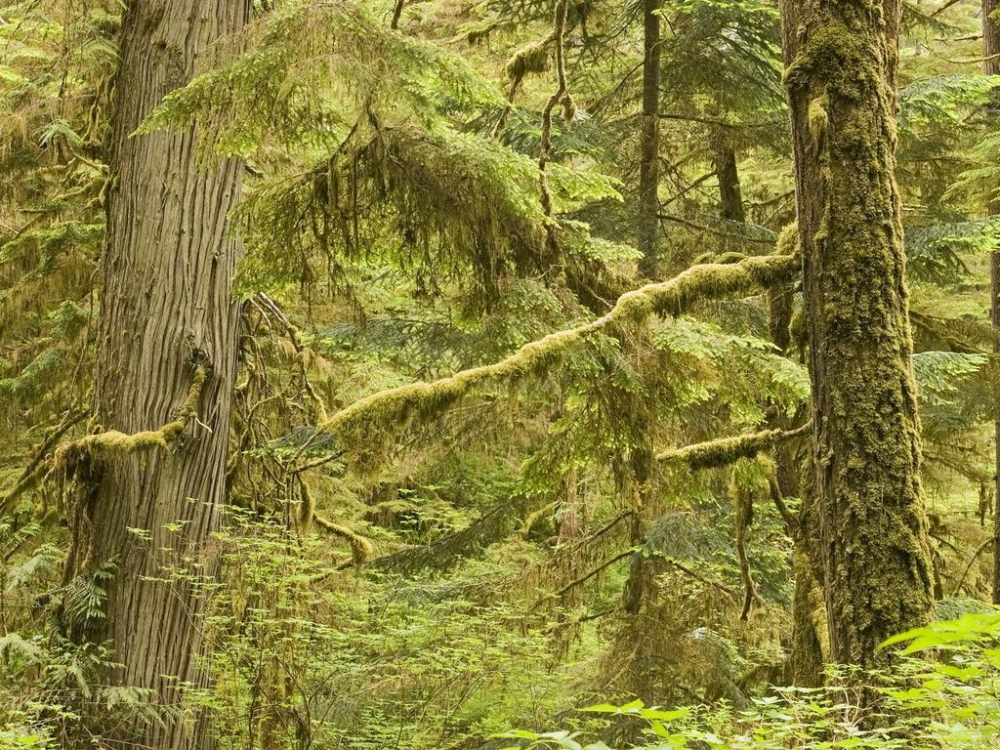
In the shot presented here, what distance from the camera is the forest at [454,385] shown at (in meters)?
3.98

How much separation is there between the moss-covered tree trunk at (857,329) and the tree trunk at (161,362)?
3313 mm

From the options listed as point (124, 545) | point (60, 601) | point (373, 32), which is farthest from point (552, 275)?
point (60, 601)

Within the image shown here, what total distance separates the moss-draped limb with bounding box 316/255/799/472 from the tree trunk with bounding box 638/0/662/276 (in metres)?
3.81

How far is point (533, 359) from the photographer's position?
4.48 m

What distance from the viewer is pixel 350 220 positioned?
507 centimetres

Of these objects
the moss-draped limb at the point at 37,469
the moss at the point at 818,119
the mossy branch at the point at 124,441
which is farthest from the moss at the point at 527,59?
the moss-draped limb at the point at 37,469

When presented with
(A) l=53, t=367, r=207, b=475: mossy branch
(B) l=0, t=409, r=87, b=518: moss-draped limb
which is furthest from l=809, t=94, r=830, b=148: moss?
(B) l=0, t=409, r=87, b=518: moss-draped limb

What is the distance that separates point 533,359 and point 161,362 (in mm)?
2360

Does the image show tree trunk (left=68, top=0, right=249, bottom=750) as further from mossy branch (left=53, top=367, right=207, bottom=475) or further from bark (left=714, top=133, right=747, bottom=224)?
bark (left=714, top=133, right=747, bottom=224)

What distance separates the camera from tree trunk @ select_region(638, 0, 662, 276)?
8.65m

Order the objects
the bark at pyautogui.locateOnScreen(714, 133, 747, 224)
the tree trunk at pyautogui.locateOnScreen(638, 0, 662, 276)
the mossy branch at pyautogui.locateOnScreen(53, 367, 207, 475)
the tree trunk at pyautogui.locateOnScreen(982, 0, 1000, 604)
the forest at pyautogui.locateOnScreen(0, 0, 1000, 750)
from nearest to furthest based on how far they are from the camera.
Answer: the forest at pyautogui.locateOnScreen(0, 0, 1000, 750) → the mossy branch at pyautogui.locateOnScreen(53, 367, 207, 475) → the tree trunk at pyautogui.locateOnScreen(638, 0, 662, 276) → the tree trunk at pyautogui.locateOnScreen(982, 0, 1000, 604) → the bark at pyautogui.locateOnScreen(714, 133, 747, 224)

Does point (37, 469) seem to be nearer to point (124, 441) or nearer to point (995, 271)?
point (124, 441)

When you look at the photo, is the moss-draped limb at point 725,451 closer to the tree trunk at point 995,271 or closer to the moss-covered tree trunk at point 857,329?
the moss-covered tree trunk at point 857,329

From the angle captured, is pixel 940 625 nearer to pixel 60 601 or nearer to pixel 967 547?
pixel 60 601
